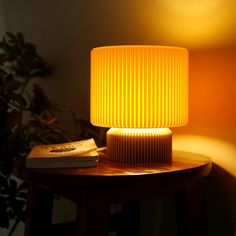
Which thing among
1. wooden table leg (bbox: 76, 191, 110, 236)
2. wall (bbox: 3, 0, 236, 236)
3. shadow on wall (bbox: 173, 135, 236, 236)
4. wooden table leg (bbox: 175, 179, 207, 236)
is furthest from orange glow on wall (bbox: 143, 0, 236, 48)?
wooden table leg (bbox: 76, 191, 110, 236)

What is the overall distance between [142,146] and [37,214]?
0.37 meters

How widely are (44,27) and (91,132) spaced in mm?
740

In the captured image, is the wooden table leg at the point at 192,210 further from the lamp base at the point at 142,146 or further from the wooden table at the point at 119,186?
the lamp base at the point at 142,146

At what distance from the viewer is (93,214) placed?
86 cm

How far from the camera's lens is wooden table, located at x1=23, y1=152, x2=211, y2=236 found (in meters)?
0.86

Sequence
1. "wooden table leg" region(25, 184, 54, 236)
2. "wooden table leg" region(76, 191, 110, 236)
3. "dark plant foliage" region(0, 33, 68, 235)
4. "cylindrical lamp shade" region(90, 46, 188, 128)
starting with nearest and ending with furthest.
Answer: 1. "wooden table leg" region(76, 191, 110, 236)
2. "cylindrical lamp shade" region(90, 46, 188, 128)
3. "wooden table leg" region(25, 184, 54, 236)
4. "dark plant foliage" region(0, 33, 68, 235)

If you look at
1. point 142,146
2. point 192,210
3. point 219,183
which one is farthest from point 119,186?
point 219,183

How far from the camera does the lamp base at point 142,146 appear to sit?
1.03 m

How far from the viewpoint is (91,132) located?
1404 mm

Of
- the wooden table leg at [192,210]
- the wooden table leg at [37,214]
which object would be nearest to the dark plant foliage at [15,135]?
the wooden table leg at [37,214]

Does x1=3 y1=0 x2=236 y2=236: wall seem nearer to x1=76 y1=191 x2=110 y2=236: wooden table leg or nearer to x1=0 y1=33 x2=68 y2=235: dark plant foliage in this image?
x1=0 y1=33 x2=68 y2=235: dark plant foliage

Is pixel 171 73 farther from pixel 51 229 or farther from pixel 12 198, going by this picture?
pixel 12 198

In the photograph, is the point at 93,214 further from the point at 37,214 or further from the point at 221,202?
the point at 221,202

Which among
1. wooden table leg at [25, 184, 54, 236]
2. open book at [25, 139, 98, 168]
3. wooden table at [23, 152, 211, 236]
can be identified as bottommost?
wooden table leg at [25, 184, 54, 236]
